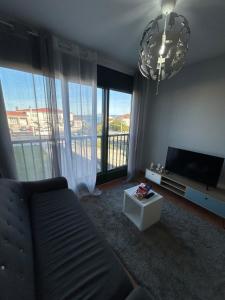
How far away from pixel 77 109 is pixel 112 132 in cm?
98

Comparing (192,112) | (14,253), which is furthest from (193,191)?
(14,253)

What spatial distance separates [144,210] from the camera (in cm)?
174

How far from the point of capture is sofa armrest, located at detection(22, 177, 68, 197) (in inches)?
66.4

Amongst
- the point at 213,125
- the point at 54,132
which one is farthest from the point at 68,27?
the point at 213,125

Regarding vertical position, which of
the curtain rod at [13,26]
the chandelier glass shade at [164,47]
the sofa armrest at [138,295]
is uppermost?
the curtain rod at [13,26]

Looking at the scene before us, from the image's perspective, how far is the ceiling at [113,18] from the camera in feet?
4.21

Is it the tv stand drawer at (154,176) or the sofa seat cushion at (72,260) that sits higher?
the sofa seat cushion at (72,260)

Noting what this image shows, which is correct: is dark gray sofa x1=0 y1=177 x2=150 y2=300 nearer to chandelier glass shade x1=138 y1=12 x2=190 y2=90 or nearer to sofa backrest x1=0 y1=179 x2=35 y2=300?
sofa backrest x1=0 y1=179 x2=35 y2=300

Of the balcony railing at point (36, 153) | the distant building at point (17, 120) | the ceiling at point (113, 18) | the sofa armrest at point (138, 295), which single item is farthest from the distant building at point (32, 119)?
the sofa armrest at point (138, 295)

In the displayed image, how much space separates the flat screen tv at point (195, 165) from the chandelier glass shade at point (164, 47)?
1763 mm

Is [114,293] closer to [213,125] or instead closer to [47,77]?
[47,77]

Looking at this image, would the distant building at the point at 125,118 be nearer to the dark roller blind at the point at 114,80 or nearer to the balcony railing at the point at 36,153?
the dark roller blind at the point at 114,80

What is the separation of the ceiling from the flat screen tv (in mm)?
1628

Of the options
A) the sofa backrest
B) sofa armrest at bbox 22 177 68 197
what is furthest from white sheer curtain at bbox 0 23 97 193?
the sofa backrest
